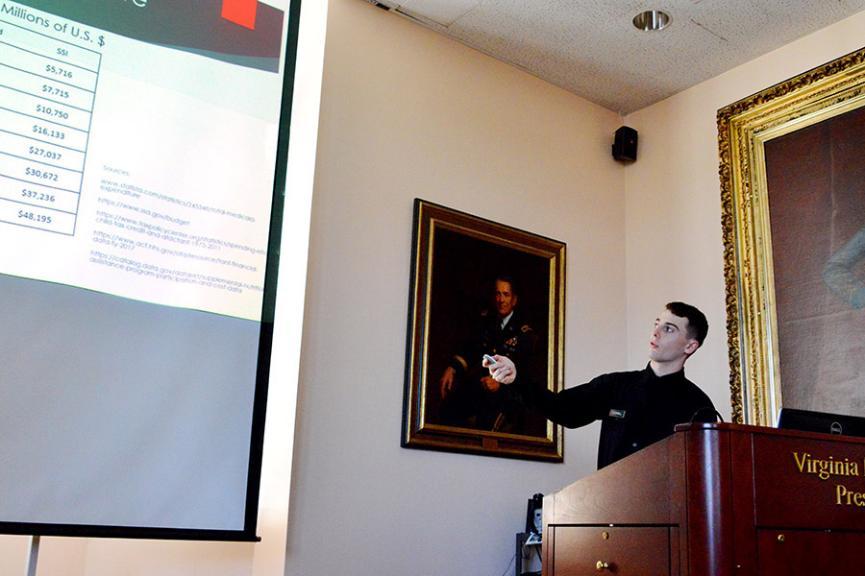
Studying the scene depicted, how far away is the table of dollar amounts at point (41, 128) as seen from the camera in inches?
108

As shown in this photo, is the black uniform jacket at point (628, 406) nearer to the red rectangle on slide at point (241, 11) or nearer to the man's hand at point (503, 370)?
the man's hand at point (503, 370)

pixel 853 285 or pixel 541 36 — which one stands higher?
pixel 541 36

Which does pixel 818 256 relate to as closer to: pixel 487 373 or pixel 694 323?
pixel 694 323

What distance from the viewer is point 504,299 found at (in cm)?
400

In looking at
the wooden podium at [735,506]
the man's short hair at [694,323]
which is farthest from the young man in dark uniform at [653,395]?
the wooden podium at [735,506]

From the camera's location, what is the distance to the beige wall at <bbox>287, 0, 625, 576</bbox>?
336cm

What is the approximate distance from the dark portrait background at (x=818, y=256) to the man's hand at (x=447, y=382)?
4.62ft

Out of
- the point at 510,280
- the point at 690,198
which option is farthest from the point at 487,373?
the point at 690,198

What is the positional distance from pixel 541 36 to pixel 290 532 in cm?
249

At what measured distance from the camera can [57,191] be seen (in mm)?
2812

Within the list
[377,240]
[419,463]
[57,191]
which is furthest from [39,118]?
[419,463]

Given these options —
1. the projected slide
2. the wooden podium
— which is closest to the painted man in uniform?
the projected slide

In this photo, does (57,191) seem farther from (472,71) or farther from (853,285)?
(853,285)

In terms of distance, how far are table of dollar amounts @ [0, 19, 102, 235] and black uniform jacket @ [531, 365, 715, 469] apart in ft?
5.85
